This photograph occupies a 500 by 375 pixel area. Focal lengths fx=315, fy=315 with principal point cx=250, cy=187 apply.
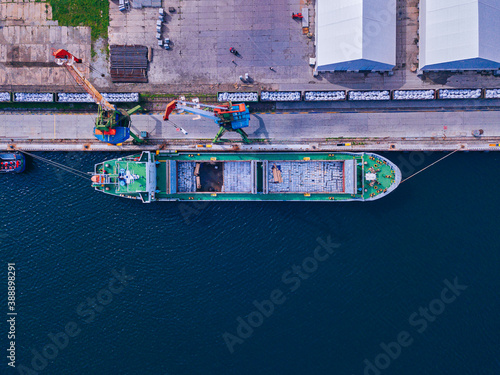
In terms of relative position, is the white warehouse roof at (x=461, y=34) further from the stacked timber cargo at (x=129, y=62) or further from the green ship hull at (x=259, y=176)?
the stacked timber cargo at (x=129, y=62)

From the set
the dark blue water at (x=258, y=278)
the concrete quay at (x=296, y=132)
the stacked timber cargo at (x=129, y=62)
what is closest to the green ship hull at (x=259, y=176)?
the concrete quay at (x=296, y=132)

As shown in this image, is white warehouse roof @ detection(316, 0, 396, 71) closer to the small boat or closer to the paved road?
the paved road

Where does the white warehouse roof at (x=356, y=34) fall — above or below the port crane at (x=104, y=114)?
above

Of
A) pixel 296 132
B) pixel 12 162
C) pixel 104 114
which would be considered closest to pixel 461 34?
pixel 296 132

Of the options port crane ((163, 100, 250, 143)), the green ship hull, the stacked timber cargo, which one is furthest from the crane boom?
port crane ((163, 100, 250, 143))

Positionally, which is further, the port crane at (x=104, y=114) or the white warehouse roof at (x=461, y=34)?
the port crane at (x=104, y=114)

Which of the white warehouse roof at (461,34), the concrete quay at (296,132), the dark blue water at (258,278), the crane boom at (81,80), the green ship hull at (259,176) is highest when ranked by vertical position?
the white warehouse roof at (461,34)
